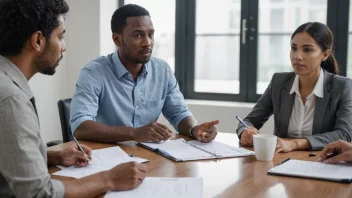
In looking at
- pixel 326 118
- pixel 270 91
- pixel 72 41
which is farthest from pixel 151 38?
pixel 72 41

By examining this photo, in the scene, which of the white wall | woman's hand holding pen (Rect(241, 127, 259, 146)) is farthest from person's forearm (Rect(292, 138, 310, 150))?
the white wall

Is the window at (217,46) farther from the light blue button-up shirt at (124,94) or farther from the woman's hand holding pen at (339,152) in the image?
the woman's hand holding pen at (339,152)

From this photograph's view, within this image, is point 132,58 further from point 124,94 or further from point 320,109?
point 320,109

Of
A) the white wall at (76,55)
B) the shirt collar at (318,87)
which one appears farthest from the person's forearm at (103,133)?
the white wall at (76,55)

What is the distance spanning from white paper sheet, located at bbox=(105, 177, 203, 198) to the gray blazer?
73 cm

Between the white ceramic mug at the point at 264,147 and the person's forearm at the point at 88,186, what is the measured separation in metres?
0.64

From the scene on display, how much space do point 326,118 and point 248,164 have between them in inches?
27.9

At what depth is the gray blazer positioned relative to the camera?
1.94 meters

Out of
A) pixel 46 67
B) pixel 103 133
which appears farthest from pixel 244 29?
pixel 46 67

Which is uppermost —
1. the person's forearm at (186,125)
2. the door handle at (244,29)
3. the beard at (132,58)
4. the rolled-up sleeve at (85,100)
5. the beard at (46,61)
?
the door handle at (244,29)

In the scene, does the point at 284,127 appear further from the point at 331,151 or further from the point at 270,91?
the point at 331,151

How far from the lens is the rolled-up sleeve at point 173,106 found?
2.36 m

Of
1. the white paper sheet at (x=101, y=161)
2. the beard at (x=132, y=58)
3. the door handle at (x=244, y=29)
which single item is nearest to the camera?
the white paper sheet at (x=101, y=161)

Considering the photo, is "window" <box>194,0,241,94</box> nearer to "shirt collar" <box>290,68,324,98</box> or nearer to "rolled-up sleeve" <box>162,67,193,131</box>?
"rolled-up sleeve" <box>162,67,193,131</box>
